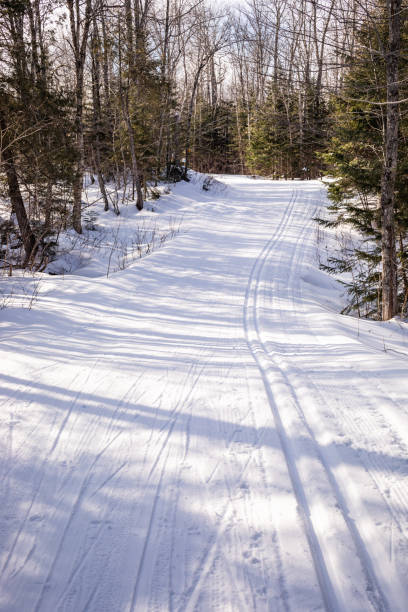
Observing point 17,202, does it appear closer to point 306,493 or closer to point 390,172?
point 390,172

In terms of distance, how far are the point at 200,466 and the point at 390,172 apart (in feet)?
20.9

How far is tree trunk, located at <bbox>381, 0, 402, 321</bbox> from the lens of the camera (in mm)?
5625

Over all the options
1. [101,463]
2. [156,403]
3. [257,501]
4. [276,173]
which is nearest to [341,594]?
[257,501]

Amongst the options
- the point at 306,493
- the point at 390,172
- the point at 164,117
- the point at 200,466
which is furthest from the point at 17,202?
the point at 164,117

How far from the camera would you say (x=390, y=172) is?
630 centimetres

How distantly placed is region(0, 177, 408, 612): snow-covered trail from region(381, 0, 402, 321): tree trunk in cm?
227

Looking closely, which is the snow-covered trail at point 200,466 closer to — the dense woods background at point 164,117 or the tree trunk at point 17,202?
the dense woods background at point 164,117

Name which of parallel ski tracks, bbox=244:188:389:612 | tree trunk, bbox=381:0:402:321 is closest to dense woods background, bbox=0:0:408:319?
tree trunk, bbox=381:0:402:321

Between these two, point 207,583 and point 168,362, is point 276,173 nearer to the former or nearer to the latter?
point 168,362

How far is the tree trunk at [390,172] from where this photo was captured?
5.62m

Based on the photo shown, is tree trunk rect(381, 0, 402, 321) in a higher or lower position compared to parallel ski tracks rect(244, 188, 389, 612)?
higher

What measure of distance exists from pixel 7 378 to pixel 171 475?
226 cm

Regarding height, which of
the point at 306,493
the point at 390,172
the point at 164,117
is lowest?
the point at 306,493

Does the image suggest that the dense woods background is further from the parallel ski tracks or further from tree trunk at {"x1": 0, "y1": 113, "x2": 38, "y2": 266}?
the parallel ski tracks
